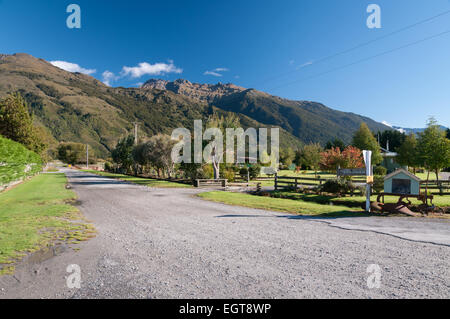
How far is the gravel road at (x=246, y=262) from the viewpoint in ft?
11.8

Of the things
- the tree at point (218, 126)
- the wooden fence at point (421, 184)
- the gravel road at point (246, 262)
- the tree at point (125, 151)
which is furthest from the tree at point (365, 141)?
the gravel road at point (246, 262)

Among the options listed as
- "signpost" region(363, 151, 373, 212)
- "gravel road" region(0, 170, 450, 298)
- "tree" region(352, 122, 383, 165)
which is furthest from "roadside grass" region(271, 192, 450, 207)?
"tree" region(352, 122, 383, 165)

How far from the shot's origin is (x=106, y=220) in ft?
29.0

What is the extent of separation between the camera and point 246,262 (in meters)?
4.73

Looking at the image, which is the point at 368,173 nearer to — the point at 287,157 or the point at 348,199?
the point at 348,199

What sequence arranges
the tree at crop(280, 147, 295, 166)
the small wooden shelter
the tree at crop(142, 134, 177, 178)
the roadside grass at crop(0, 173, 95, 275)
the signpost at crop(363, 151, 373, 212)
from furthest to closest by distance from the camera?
the tree at crop(280, 147, 295, 166) → the tree at crop(142, 134, 177, 178) → the signpost at crop(363, 151, 373, 212) → the small wooden shelter → the roadside grass at crop(0, 173, 95, 275)

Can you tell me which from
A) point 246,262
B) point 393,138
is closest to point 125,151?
point 246,262

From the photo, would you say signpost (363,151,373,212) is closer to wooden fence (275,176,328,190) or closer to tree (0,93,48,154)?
wooden fence (275,176,328,190)

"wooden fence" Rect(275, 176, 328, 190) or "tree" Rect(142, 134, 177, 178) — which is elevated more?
"tree" Rect(142, 134, 177, 178)

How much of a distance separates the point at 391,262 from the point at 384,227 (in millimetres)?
3645

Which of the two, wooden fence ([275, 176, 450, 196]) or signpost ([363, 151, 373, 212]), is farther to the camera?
wooden fence ([275, 176, 450, 196])

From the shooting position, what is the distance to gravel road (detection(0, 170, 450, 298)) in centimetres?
359
